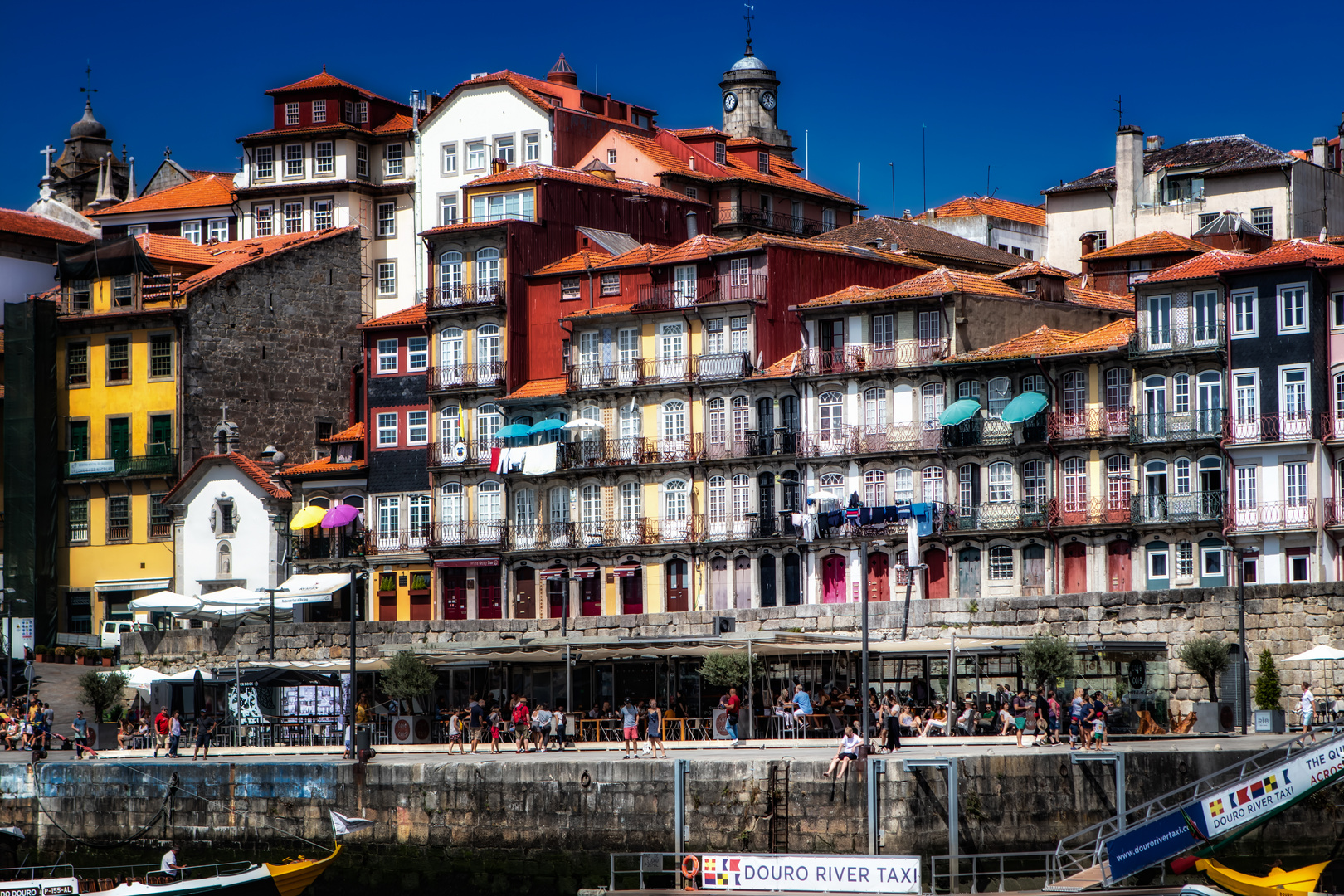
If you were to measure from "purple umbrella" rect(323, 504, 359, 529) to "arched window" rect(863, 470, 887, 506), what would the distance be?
56.2ft

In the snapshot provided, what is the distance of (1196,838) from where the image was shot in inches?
1406

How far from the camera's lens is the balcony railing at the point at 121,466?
76438 millimetres

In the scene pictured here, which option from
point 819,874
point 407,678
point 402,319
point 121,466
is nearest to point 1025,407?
point 407,678

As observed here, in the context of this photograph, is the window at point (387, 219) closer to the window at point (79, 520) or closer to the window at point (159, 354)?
the window at point (159, 354)

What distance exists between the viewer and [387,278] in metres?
84.4

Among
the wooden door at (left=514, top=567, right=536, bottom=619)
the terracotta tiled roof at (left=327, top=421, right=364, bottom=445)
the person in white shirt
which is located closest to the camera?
the person in white shirt

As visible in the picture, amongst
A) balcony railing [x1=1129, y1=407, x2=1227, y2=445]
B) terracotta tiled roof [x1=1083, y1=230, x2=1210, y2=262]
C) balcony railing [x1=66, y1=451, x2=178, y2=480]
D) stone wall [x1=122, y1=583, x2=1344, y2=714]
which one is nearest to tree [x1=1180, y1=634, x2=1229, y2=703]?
stone wall [x1=122, y1=583, x2=1344, y2=714]

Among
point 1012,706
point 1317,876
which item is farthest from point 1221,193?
point 1317,876

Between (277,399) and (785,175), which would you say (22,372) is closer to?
(277,399)

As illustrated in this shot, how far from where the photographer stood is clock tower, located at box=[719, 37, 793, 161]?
3706 inches

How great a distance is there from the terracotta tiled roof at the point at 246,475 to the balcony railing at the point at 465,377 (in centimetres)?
660

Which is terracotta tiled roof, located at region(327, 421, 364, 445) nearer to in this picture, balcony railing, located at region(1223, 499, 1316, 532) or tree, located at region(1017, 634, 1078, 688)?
balcony railing, located at region(1223, 499, 1316, 532)

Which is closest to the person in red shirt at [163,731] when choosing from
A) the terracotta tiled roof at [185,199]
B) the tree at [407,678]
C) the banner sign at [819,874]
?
the tree at [407,678]

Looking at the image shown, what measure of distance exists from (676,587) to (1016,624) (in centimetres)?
1423
